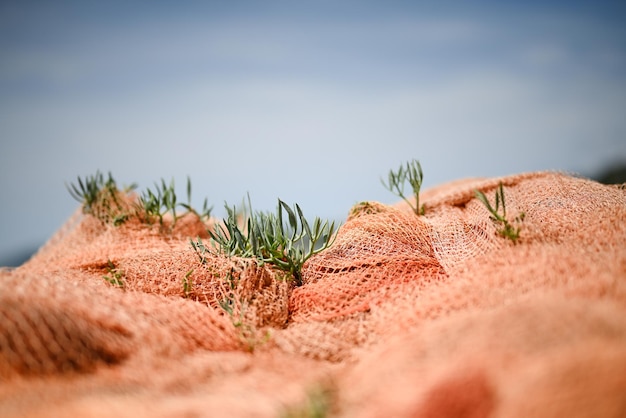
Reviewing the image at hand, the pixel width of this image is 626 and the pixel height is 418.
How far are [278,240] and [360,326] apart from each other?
76 centimetres

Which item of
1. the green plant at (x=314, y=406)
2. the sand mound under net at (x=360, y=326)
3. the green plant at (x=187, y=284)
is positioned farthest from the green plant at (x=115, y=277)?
the green plant at (x=314, y=406)

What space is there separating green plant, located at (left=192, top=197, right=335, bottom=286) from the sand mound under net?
0.08m

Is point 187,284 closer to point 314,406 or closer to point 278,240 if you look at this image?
point 278,240

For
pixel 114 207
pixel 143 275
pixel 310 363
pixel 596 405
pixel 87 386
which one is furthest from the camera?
pixel 114 207

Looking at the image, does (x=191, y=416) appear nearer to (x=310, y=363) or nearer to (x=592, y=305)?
(x=310, y=363)

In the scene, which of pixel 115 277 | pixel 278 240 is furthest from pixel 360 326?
pixel 115 277

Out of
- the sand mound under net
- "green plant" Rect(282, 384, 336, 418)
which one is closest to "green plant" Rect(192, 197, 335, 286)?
the sand mound under net

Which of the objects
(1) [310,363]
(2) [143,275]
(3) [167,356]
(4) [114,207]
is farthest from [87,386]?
(4) [114,207]

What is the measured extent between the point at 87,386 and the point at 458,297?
149 cm

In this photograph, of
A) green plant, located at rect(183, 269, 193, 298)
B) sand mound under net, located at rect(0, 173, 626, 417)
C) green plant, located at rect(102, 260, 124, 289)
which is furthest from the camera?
green plant, located at rect(102, 260, 124, 289)

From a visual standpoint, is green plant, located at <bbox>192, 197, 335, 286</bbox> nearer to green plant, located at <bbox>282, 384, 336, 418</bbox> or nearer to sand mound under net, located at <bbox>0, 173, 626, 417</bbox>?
sand mound under net, located at <bbox>0, 173, 626, 417</bbox>

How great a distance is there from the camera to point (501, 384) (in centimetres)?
136

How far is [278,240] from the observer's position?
2.79 metres

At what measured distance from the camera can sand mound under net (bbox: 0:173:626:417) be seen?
1380mm
